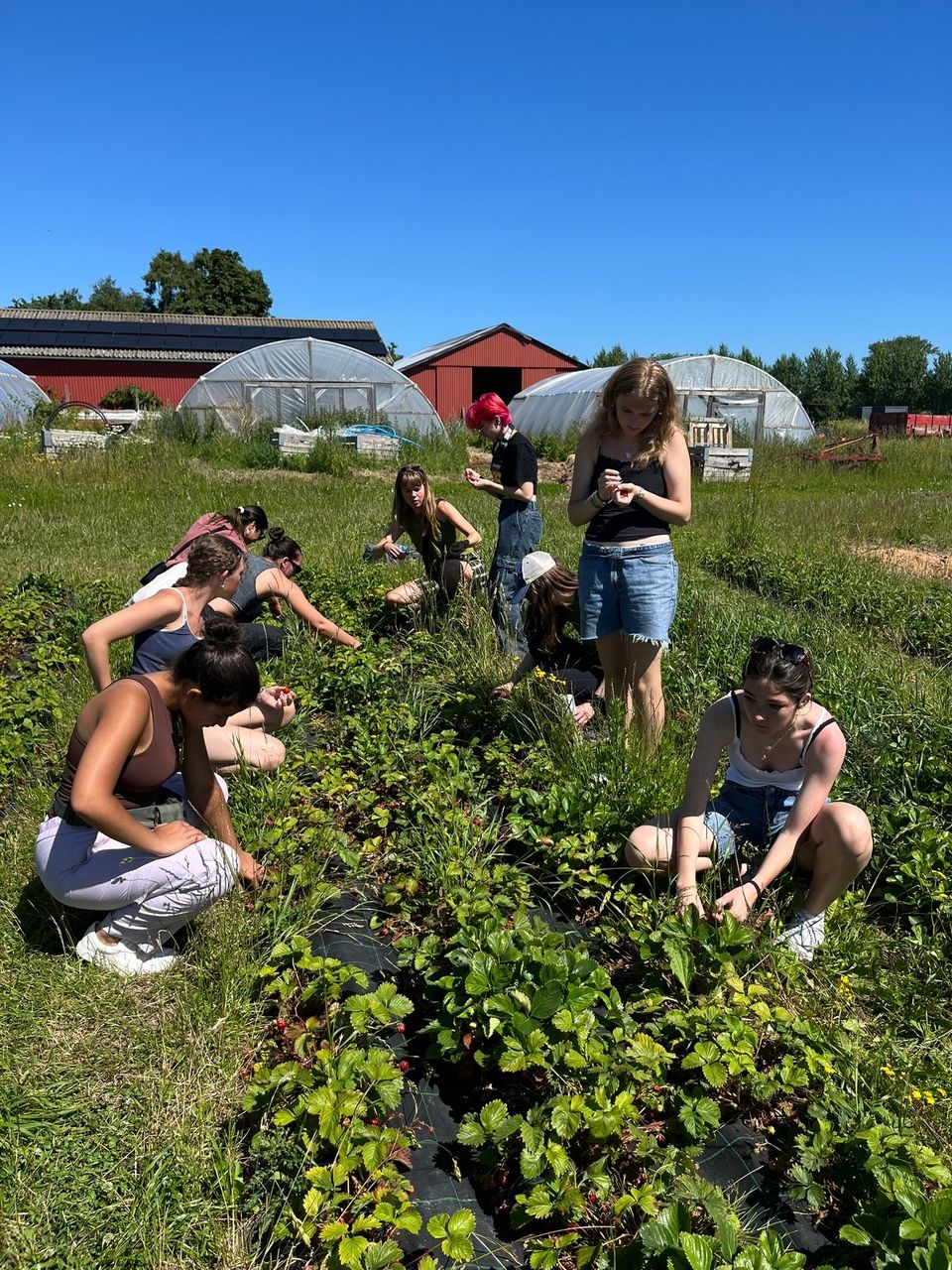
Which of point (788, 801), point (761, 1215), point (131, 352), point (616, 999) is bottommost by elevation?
point (761, 1215)

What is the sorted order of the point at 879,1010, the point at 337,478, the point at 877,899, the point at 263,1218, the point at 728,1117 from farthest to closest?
the point at 337,478 < the point at 877,899 < the point at 879,1010 < the point at 728,1117 < the point at 263,1218

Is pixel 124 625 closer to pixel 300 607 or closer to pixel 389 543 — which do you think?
pixel 300 607

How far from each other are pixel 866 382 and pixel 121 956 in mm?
68891

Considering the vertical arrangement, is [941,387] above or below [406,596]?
above

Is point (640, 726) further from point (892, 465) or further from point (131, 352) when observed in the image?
point (131, 352)

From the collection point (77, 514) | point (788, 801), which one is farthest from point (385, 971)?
point (77, 514)

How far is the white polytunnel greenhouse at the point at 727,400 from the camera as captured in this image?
915 inches

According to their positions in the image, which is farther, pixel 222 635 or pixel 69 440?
pixel 69 440

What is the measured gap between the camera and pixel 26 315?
32.1 metres

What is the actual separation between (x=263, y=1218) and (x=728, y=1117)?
1.08m

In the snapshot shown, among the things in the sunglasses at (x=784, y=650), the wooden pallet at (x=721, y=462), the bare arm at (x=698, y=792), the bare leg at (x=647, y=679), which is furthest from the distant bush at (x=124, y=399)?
the sunglasses at (x=784, y=650)

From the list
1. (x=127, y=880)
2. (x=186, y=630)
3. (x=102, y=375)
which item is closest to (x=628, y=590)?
(x=186, y=630)

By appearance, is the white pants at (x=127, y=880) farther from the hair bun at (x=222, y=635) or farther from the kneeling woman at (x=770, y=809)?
the kneeling woman at (x=770, y=809)

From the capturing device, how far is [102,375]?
99.3ft
